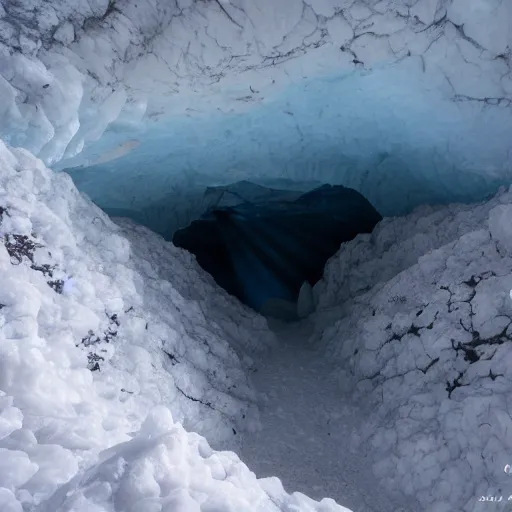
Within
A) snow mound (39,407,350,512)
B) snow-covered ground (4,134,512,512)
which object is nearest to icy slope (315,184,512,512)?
snow-covered ground (4,134,512,512)

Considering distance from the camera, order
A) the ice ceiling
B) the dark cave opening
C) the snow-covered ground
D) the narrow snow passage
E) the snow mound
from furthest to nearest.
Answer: the dark cave opening < the ice ceiling < the narrow snow passage < the snow-covered ground < the snow mound

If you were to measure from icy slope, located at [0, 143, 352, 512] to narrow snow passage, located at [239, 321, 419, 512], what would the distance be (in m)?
0.17

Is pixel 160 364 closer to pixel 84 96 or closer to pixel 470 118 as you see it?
pixel 84 96

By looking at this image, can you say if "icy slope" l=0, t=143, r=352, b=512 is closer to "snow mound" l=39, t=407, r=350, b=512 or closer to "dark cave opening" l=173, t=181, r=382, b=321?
"snow mound" l=39, t=407, r=350, b=512

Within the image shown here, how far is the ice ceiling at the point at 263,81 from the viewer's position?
2514 millimetres

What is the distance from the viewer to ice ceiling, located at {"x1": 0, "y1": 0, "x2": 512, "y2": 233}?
2.51m

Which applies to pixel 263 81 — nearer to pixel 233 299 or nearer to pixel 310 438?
pixel 233 299

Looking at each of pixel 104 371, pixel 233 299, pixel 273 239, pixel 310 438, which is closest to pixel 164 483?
pixel 104 371

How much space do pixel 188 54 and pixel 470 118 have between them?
73.8 inches

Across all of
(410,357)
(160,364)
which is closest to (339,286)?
(410,357)

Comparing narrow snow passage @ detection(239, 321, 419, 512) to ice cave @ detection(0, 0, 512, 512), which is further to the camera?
narrow snow passage @ detection(239, 321, 419, 512)

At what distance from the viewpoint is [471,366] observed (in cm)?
241

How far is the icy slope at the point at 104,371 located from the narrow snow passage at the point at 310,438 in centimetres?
17

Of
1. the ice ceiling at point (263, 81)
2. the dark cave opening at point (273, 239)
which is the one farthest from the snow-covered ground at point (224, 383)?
the dark cave opening at point (273, 239)
